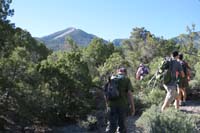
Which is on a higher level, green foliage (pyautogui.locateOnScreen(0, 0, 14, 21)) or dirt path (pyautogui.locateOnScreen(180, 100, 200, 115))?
green foliage (pyautogui.locateOnScreen(0, 0, 14, 21))

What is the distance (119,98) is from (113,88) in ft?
0.96

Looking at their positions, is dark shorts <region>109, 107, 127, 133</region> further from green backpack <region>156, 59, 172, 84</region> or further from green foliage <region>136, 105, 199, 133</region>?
green backpack <region>156, 59, 172, 84</region>

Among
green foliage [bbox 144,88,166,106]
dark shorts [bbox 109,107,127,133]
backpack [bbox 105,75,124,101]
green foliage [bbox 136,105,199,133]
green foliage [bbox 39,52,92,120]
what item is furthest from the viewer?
green foliage [bbox 39,52,92,120]

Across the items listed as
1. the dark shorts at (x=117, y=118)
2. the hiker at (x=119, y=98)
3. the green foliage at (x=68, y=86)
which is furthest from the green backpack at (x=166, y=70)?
the green foliage at (x=68, y=86)

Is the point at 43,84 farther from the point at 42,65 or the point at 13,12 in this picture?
the point at 13,12

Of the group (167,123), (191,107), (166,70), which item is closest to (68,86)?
(191,107)

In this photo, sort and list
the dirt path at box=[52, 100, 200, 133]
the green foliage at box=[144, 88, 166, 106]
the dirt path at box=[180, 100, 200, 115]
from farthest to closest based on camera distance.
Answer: the green foliage at box=[144, 88, 166, 106], the dirt path at box=[180, 100, 200, 115], the dirt path at box=[52, 100, 200, 133]

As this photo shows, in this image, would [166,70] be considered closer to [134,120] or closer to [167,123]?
[167,123]

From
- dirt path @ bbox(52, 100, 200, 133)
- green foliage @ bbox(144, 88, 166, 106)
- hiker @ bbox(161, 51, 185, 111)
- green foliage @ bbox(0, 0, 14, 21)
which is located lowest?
dirt path @ bbox(52, 100, 200, 133)

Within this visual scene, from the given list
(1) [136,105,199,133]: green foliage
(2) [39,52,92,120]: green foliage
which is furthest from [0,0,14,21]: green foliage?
(1) [136,105,199,133]: green foliage

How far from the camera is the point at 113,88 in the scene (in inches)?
384

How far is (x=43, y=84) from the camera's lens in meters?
16.8

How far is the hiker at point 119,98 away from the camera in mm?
9797

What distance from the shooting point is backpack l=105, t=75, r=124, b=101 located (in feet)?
32.0
